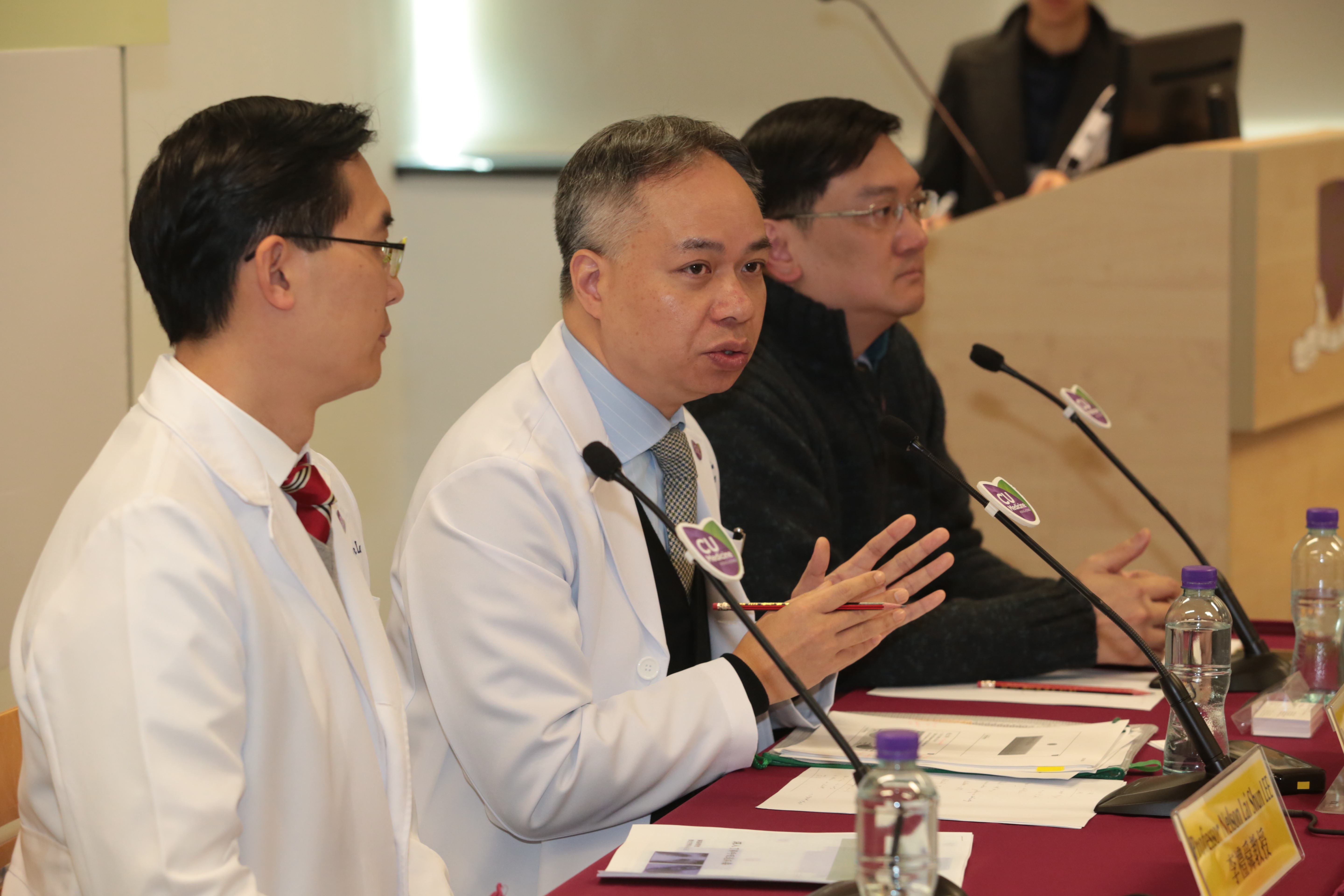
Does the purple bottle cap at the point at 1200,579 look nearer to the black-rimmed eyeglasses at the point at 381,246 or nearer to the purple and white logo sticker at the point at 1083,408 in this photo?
the purple and white logo sticker at the point at 1083,408

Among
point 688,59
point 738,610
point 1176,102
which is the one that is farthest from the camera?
point 688,59

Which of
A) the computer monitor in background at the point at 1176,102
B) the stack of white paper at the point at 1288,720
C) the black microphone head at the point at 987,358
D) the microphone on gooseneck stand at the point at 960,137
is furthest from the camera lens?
the microphone on gooseneck stand at the point at 960,137

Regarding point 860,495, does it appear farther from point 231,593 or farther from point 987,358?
point 231,593

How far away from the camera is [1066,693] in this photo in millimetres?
1860

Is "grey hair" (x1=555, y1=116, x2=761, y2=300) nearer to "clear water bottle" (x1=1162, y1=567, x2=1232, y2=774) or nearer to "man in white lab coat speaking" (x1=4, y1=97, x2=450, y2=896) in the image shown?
"man in white lab coat speaking" (x1=4, y1=97, x2=450, y2=896)

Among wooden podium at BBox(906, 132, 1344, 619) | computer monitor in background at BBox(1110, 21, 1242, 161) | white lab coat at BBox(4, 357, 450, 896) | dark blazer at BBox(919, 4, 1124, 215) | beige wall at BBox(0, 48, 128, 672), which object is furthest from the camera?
dark blazer at BBox(919, 4, 1124, 215)

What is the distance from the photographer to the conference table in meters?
1.17

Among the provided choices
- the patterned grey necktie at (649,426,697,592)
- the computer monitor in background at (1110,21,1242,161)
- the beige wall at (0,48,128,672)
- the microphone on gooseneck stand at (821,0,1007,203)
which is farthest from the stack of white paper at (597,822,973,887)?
the microphone on gooseneck stand at (821,0,1007,203)

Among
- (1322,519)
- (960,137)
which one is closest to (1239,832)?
(1322,519)

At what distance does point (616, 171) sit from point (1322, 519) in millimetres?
1041

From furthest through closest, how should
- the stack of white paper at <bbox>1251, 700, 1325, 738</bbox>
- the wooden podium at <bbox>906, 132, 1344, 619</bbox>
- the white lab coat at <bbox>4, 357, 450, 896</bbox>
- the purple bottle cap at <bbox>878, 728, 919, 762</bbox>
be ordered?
1. the wooden podium at <bbox>906, 132, 1344, 619</bbox>
2. the stack of white paper at <bbox>1251, 700, 1325, 738</bbox>
3. the white lab coat at <bbox>4, 357, 450, 896</bbox>
4. the purple bottle cap at <bbox>878, 728, 919, 762</bbox>

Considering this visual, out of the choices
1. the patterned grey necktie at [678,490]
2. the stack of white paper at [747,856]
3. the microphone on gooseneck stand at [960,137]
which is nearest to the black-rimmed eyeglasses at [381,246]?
the patterned grey necktie at [678,490]

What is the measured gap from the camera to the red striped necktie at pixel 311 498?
1.41m

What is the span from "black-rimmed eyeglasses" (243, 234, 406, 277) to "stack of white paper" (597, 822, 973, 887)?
0.62 metres
